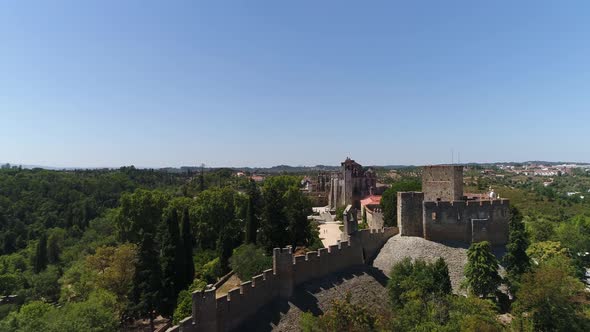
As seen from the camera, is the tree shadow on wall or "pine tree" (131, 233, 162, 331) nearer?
the tree shadow on wall

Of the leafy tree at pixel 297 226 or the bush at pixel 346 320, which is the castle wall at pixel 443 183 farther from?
the bush at pixel 346 320

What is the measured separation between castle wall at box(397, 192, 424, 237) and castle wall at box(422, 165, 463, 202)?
1.72 metres

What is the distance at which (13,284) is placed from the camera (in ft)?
116

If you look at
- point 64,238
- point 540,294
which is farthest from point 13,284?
point 540,294

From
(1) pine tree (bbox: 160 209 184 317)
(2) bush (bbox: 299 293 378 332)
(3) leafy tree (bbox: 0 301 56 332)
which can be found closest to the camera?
(2) bush (bbox: 299 293 378 332)

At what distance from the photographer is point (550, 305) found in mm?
19531

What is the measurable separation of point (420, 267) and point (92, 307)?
1826 centimetres

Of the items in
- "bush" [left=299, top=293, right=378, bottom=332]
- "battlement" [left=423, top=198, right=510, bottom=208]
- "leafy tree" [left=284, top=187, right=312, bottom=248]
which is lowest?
"bush" [left=299, top=293, right=378, bottom=332]

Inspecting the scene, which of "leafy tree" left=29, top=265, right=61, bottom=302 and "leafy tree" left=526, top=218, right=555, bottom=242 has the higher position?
"leafy tree" left=526, top=218, right=555, bottom=242

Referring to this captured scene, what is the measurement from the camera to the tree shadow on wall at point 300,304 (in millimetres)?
19594

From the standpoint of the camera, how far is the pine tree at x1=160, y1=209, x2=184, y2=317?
2584 centimetres

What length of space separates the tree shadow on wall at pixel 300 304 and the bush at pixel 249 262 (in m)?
5.09

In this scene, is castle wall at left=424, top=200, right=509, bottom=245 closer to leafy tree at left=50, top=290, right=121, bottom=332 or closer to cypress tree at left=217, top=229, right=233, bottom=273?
cypress tree at left=217, top=229, right=233, bottom=273

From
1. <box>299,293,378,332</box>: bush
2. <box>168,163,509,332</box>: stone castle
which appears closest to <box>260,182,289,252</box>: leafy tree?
<box>168,163,509,332</box>: stone castle
